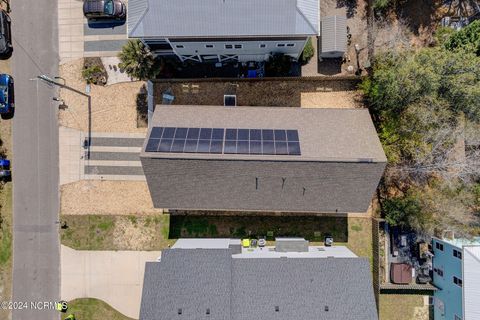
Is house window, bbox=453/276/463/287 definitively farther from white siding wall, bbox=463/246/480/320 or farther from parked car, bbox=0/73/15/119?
parked car, bbox=0/73/15/119

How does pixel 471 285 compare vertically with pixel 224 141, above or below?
below

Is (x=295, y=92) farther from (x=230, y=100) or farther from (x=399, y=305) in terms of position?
(x=399, y=305)

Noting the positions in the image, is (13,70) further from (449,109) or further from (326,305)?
(449,109)

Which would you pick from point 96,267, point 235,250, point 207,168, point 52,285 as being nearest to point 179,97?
point 207,168

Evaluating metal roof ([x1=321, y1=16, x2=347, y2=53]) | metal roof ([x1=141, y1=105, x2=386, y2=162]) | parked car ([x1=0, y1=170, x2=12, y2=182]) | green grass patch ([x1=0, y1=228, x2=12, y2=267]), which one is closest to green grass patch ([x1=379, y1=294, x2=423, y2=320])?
metal roof ([x1=141, y1=105, x2=386, y2=162])

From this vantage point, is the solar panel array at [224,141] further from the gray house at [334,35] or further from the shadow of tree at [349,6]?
the shadow of tree at [349,6]

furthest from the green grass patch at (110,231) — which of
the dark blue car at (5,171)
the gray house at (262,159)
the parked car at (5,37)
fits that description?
the parked car at (5,37)

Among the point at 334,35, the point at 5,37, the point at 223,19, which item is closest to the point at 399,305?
the point at 334,35
